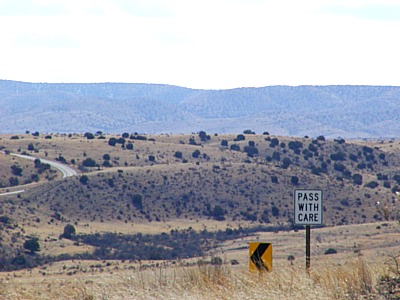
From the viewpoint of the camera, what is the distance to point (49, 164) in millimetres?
93125

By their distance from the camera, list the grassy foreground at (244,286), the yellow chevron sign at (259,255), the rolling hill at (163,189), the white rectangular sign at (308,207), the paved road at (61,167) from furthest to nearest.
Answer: the paved road at (61,167) → the rolling hill at (163,189) → the white rectangular sign at (308,207) → the yellow chevron sign at (259,255) → the grassy foreground at (244,286)

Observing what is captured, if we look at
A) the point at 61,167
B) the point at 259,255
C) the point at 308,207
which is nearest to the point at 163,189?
the point at 61,167

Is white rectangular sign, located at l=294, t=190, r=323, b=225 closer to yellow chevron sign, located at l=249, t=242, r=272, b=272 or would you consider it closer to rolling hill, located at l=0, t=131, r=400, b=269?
yellow chevron sign, located at l=249, t=242, r=272, b=272

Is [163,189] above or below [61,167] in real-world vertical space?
below

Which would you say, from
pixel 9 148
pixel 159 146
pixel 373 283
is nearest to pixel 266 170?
pixel 159 146

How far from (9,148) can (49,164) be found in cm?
1367

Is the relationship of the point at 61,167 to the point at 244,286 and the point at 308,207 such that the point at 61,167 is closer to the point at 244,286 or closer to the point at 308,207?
the point at 308,207

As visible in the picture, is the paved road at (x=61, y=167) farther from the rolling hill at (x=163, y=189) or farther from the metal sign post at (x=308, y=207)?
the metal sign post at (x=308, y=207)

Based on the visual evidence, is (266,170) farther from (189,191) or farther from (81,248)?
(81,248)

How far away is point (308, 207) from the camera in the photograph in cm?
1752

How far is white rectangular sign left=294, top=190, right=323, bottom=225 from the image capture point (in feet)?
57.1

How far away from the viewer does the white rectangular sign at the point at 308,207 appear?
17.4 m

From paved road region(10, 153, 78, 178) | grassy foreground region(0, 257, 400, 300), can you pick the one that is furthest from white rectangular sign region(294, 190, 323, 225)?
→ paved road region(10, 153, 78, 178)

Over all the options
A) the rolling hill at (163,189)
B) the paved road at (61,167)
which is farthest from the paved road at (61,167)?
the rolling hill at (163,189)
